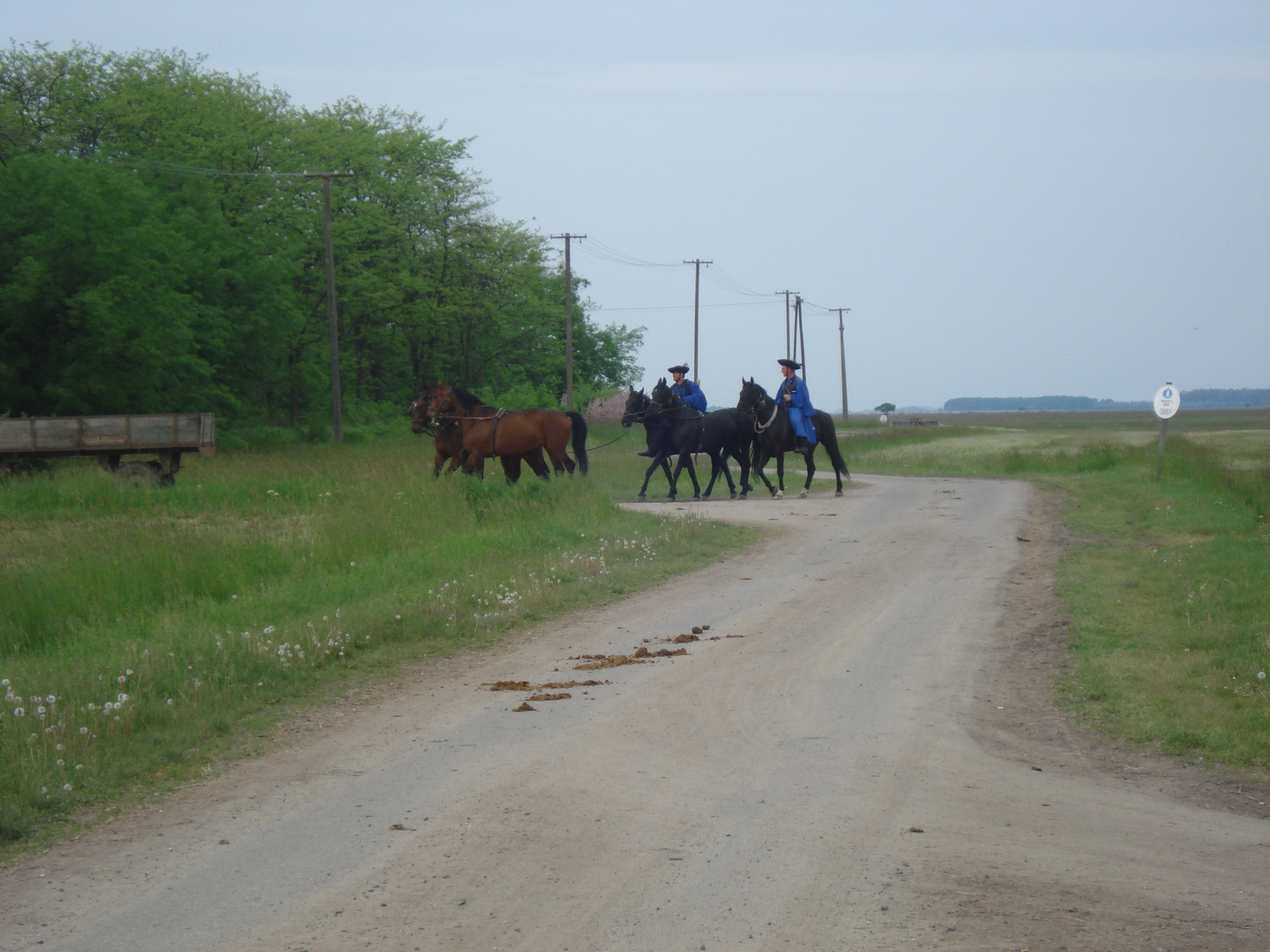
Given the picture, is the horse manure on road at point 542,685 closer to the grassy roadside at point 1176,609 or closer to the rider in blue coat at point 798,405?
the grassy roadside at point 1176,609

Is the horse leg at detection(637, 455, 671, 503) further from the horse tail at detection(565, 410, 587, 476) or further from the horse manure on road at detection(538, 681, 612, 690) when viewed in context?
the horse manure on road at detection(538, 681, 612, 690)

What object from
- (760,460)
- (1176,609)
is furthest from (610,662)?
(760,460)

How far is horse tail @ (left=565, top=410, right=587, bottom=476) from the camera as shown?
69.6 ft

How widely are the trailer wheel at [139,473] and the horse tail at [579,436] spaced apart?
814cm

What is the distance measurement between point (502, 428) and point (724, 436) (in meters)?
5.36

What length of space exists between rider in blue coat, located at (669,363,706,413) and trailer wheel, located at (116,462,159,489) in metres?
10.4

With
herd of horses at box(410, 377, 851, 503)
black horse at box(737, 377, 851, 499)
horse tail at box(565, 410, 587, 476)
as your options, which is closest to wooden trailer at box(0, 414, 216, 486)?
herd of horses at box(410, 377, 851, 503)

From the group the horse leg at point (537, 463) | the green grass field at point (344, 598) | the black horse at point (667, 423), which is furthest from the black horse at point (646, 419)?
the green grass field at point (344, 598)

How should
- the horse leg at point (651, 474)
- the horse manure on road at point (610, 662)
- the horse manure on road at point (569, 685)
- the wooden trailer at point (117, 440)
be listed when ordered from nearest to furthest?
the horse manure on road at point (569, 685)
the horse manure on road at point (610, 662)
the wooden trailer at point (117, 440)
the horse leg at point (651, 474)

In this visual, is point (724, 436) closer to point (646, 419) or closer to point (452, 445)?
point (646, 419)

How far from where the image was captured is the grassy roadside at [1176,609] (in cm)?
654

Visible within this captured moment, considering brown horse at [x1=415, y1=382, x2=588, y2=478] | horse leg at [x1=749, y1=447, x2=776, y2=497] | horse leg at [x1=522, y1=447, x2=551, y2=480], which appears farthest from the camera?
horse leg at [x1=749, y1=447, x2=776, y2=497]

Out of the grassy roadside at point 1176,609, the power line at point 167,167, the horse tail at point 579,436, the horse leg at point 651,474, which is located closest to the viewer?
the grassy roadside at point 1176,609

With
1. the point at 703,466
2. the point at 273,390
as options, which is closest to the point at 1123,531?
the point at 703,466
